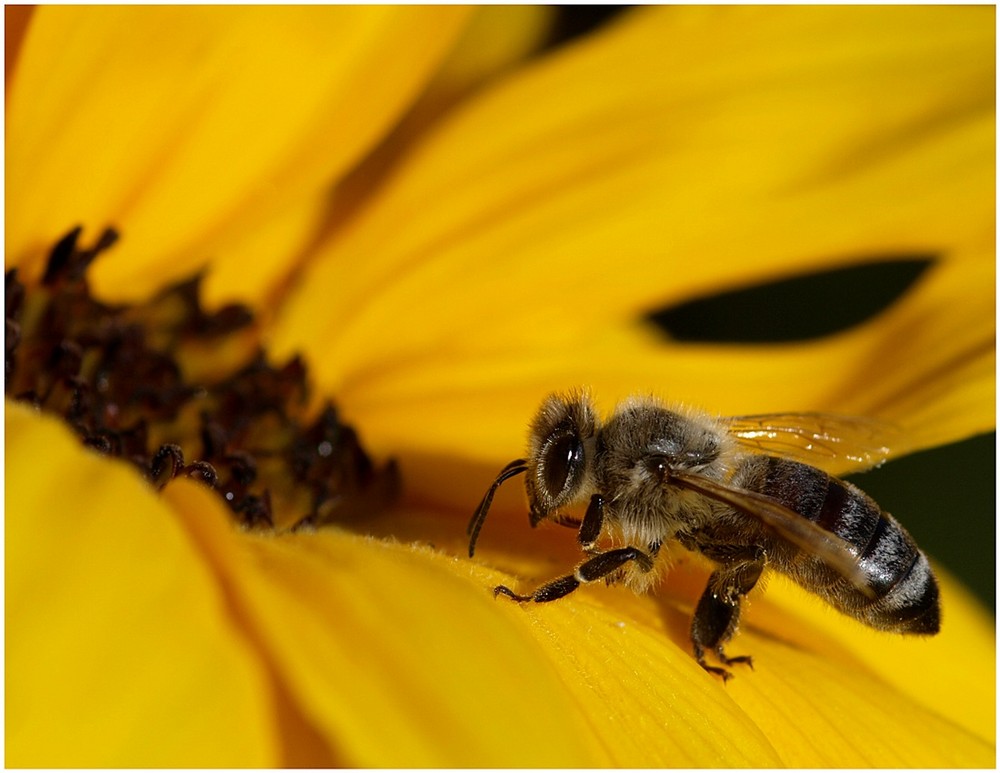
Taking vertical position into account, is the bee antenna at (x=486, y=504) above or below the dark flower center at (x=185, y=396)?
above

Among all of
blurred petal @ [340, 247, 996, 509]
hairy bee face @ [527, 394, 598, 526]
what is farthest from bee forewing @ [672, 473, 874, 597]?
blurred petal @ [340, 247, 996, 509]

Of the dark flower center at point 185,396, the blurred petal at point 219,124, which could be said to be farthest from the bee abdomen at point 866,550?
the blurred petal at point 219,124

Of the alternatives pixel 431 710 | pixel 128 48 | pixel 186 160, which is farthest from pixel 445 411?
pixel 431 710

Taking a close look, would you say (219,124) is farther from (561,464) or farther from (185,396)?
(561,464)

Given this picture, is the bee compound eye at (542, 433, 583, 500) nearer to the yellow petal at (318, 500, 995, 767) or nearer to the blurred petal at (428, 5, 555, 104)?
the yellow petal at (318, 500, 995, 767)

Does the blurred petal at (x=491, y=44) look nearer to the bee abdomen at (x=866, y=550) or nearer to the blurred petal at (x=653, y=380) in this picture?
the blurred petal at (x=653, y=380)

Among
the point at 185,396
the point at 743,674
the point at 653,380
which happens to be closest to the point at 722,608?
the point at 743,674
